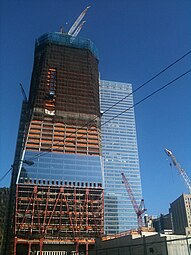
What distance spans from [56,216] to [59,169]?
1927cm

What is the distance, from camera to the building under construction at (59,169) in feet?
363

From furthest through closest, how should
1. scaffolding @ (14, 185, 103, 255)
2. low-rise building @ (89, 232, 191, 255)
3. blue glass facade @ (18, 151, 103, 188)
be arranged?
blue glass facade @ (18, 151, 103, 188), scaffolding @ (14, 185, 103, 255), low-rise building @ (89, 232, 191, 255)

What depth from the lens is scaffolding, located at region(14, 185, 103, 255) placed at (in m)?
109

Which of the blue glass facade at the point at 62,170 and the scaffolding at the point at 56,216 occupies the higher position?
the blue glass facade at the point at 62,170

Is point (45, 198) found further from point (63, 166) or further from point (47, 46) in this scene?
point (47, 46)

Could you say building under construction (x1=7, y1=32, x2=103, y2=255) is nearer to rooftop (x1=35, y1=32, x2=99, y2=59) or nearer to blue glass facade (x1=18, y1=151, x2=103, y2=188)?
blue glass facade (x1=18, y1=151, x2=103, y2=188)

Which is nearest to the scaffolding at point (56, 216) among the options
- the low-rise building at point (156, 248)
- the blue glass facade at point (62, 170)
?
the blue glass facade at point (62, 170)

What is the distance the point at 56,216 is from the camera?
375 feet

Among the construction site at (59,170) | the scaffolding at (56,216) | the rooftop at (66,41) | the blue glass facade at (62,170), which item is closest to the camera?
the scaffolding at (56,216)

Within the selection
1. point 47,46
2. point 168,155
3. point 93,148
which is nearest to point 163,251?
point 93,148

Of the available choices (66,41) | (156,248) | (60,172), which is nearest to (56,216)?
(60,172)

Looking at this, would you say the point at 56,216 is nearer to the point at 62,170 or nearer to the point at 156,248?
the point at 62,170

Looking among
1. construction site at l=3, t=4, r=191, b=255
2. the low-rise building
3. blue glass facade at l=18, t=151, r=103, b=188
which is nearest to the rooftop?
construction site at l=3, t=4, r=191, b=255

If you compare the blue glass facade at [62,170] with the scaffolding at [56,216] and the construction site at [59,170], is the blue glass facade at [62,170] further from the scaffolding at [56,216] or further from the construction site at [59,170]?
the scaffolding at [56,216]
